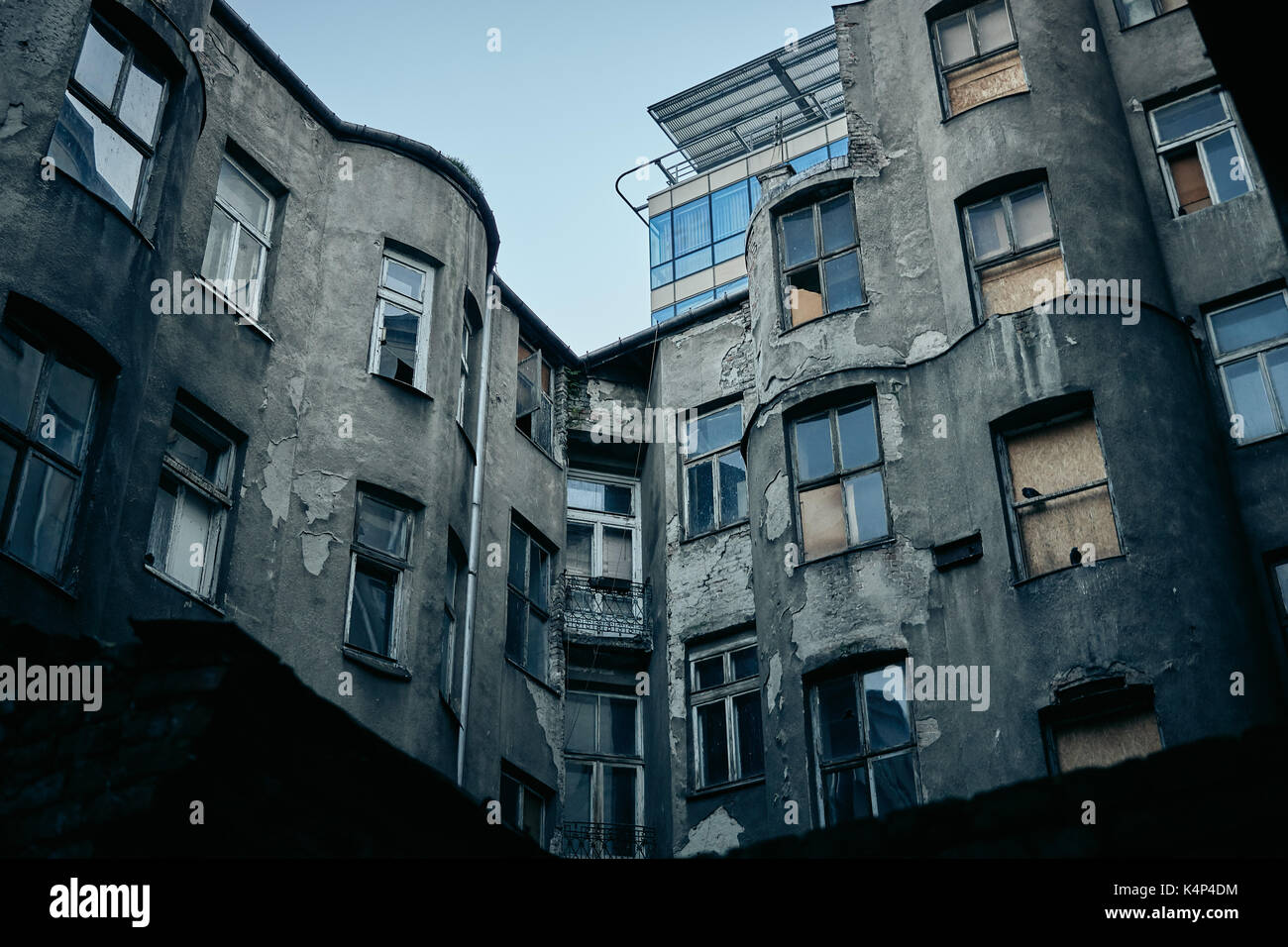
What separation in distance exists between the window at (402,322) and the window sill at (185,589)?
3.94 metres

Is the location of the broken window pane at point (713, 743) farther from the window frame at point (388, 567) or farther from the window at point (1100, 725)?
the window at point (1100, 725)

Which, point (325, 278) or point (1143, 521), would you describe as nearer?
point (1143, 521)

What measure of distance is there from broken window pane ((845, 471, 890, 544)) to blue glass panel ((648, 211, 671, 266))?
2073cm

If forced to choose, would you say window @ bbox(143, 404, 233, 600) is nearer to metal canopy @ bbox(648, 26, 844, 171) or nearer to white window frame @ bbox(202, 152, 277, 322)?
white window frame @ bbox(202, 152, 277, 322)

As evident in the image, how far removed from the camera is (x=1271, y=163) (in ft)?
26.1

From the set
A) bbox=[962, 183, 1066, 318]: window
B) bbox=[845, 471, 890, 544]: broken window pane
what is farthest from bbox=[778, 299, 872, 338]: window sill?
bbox=[845, 471, 890, 544]: broken window pane

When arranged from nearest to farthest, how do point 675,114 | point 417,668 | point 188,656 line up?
point 188,656 → point 417,668 → point 675,114

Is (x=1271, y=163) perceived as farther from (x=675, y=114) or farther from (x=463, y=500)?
(x=675, y=114)

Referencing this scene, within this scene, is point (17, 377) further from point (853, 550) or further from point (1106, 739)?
point (1106, 739)

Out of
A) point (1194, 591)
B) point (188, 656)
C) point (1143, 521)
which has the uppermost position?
point (1143, 521)

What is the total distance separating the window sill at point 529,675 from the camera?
1778 centimetres

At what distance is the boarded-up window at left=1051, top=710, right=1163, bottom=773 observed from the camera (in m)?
12.5
